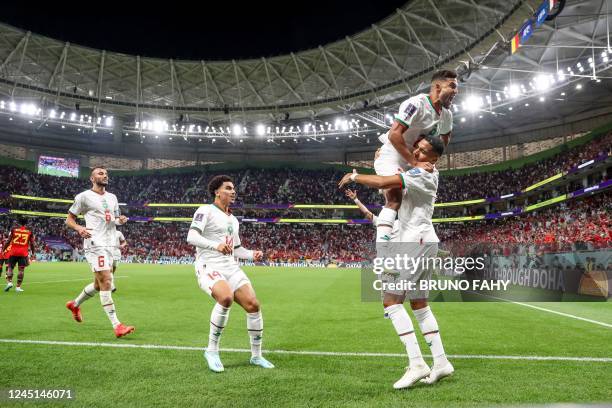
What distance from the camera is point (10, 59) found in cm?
3741

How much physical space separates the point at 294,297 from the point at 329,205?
46.7 meters

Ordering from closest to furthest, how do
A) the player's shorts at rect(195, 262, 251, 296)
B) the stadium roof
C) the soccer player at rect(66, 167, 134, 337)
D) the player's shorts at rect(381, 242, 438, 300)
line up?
the player's shorts at rect(381, 242, 438, 300) → the player's shorts at rect(195, 262, 251, 296) → the soccer player at rect(66, 167, 134, 337) → the stadium roof

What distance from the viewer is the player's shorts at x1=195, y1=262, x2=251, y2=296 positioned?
518 centimetres

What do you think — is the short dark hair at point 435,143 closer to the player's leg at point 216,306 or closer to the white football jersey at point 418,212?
the white football jersey at point 418,212

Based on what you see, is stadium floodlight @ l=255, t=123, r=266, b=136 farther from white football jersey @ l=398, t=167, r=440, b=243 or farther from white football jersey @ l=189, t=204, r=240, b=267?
white football jersey @ l=398, t=167, r=440, b=243

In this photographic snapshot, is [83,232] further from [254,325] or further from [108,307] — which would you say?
[254,325]

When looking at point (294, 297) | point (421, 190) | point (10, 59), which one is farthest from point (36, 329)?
point (10, 59)

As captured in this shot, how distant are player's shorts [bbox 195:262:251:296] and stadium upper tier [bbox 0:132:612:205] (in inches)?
2000

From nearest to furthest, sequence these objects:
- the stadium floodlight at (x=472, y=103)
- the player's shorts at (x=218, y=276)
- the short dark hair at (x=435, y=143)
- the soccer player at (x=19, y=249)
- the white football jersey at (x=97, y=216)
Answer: the short dark hair at (x=435, y=143) < the player's shorts at (x=218, y=276) < the white football jersey at (x=97, y=216) < the soccer player at (x=19, y=249) < the stadium floodlight at (x=472, y=103)

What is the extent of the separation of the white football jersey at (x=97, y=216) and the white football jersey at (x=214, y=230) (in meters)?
2.92

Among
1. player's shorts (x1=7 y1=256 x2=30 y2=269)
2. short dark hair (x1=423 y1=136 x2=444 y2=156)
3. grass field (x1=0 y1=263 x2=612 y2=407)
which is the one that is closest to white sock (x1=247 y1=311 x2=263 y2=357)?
grass field (x1=0 y1=263 x2=612 y2=407)

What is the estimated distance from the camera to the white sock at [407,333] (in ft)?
13.5

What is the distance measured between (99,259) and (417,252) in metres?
5.59

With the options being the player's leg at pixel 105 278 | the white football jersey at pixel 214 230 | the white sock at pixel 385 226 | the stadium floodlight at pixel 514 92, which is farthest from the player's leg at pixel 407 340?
the stadium floodlight at pixel 514 92
